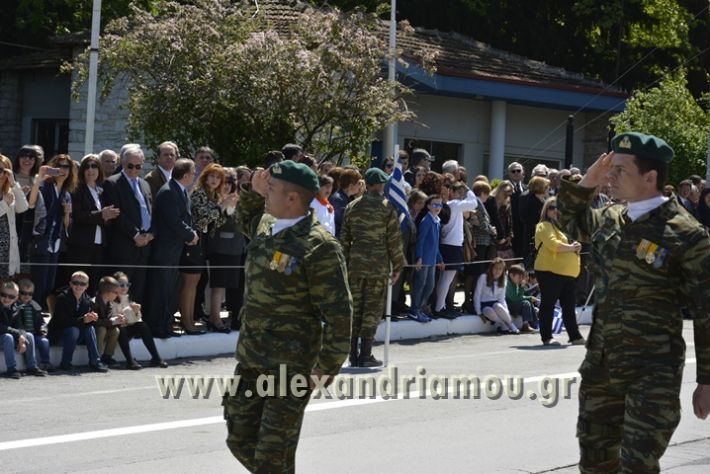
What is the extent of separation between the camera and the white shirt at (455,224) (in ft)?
57.2

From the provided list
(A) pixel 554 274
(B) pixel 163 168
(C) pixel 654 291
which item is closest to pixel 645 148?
(C) pixel 654 291

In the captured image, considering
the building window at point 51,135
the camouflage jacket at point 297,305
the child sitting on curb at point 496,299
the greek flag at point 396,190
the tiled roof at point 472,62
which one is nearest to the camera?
the camouflage jacket at point 297,305

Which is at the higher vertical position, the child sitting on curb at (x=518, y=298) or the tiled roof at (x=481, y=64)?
the tiled roof at (x=481, y=64)

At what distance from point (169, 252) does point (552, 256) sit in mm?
5224

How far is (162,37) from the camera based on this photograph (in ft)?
63.3

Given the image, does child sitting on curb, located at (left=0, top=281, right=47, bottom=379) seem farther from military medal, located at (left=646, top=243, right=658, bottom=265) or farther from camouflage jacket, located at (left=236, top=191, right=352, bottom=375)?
military medal, located at (left=646, top=243, right=658, bottom=265)

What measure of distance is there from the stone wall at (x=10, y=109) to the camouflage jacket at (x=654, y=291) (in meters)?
25.6

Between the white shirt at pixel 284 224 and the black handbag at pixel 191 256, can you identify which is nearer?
the white shirt at pixel 284 224

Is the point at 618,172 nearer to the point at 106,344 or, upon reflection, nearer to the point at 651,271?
the point at 651,271

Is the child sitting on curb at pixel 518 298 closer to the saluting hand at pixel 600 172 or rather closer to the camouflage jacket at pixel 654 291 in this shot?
the saluting hand at pixel 600 172

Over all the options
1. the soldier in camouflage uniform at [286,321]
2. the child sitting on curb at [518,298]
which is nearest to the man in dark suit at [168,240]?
the child sitting on curb at [518,298]

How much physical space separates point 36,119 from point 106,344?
59.1 ft

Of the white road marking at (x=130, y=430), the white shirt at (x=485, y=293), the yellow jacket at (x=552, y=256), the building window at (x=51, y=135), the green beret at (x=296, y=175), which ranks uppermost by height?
the building window at (x=51, y=135)

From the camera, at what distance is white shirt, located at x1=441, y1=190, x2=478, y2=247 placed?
17.4 meters
